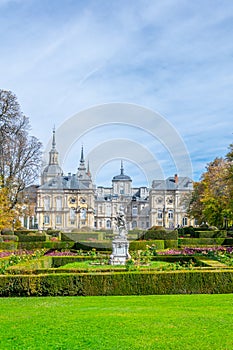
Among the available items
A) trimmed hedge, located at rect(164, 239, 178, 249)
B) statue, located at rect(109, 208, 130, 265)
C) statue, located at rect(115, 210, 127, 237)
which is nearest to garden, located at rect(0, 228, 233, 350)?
statue, located at rect(109, 208, 130, 265)

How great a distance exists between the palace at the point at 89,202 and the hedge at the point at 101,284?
50.8 metres

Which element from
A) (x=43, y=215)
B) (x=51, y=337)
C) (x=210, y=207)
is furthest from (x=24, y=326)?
(x=43, y=215)

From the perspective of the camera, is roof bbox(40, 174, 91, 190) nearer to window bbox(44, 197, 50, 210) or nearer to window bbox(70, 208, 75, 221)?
window bbox(44, 197, 50, 210)

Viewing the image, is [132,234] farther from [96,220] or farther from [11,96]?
[96,220]

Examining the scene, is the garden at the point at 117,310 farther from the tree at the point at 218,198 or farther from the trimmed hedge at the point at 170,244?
the tree at the point at 218,198

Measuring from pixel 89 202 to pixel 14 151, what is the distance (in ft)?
122

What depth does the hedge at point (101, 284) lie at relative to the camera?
9.70 metres

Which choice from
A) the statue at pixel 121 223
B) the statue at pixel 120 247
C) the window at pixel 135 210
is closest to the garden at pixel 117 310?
the statue at pixel 120 247

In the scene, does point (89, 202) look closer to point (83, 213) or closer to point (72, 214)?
point (83, 213)

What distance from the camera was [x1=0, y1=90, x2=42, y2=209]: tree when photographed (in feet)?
85.1

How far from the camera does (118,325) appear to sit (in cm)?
594

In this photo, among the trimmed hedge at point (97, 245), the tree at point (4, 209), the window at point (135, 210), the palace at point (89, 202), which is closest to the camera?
the trimmed hedge at point (97, 245)

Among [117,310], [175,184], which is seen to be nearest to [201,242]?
[117,310]

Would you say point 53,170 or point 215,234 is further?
point 53,170
